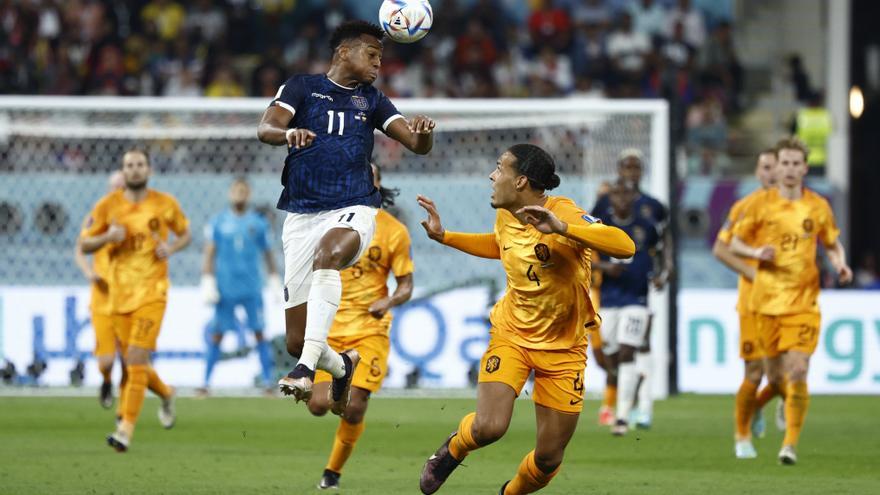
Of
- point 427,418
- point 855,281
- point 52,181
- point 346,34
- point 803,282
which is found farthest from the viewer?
point 855,281

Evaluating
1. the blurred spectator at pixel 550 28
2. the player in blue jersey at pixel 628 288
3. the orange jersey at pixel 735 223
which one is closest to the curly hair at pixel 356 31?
the orange jersey at pixel 735 223

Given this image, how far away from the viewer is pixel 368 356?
1003 centimetres

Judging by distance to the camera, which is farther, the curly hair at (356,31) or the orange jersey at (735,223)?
the orange jersey at (735,223)

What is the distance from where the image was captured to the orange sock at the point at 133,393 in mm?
12047

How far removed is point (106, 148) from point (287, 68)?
5699mm

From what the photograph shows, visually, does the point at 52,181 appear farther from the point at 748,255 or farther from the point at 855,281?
the point at 855,281

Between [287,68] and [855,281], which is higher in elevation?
[287,68]

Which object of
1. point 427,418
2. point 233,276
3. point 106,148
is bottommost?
point 427,418

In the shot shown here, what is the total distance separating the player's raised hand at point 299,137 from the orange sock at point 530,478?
198cm

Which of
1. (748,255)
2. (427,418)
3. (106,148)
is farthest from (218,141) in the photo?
(748,255)

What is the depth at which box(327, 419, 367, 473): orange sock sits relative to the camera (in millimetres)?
9836

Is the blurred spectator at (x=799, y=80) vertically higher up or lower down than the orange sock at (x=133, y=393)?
higher up

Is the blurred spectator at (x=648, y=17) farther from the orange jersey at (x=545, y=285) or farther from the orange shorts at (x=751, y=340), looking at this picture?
the orange jersey at (x=545, y=285)

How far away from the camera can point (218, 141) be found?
746 inches
